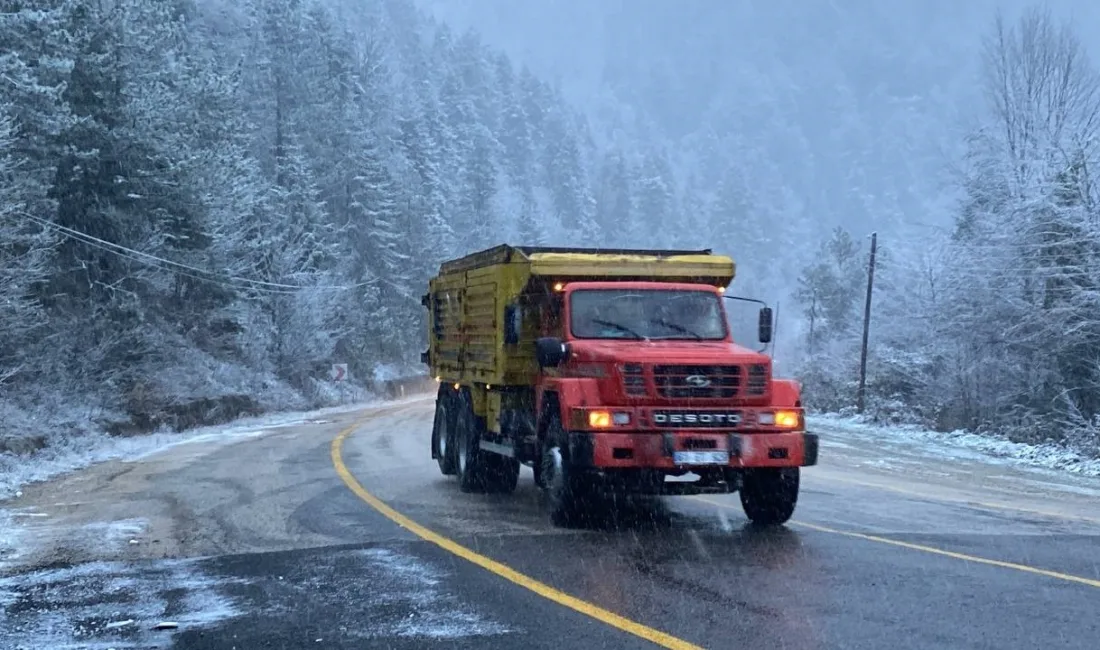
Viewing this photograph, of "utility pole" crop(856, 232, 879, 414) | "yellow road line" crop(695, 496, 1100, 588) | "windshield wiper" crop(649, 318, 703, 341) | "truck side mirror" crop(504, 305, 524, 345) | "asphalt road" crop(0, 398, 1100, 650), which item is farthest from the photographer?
"utility pole" crop(856, 232, 879, 414)

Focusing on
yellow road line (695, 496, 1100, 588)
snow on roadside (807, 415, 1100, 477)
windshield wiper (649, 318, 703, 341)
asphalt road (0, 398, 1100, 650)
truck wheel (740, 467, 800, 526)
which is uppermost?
windshield wiper (649, 318, 703, 341)

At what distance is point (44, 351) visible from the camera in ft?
90.3

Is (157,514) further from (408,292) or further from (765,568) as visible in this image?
(408,292)

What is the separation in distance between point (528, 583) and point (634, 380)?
299cm

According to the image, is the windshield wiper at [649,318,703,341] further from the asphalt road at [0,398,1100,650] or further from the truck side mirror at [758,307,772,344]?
the asphalt road at [0,398,1100,650]

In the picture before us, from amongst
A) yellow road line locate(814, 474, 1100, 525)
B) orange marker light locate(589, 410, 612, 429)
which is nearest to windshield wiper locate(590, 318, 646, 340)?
orange marker light locate(589, 410, 612, 429)

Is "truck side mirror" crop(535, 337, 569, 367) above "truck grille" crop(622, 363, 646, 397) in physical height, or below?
above

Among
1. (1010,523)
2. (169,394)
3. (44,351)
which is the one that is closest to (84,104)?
(44,351)

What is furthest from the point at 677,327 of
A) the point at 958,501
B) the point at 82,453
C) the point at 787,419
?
the point at 82,453

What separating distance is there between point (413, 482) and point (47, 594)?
24.5 feet

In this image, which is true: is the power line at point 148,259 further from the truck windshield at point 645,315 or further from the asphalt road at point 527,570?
the truck windshield at point 645,315

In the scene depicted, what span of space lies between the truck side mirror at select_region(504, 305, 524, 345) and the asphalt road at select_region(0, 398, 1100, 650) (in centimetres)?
191

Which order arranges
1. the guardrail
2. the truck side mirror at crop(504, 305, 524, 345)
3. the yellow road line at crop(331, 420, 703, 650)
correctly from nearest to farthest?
the yellow road line at crop(331, 420, 703, 650), the truck side mirror at crop(504, 305, 524, 345), the guardrail

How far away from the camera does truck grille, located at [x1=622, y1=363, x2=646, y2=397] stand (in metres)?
10.3
